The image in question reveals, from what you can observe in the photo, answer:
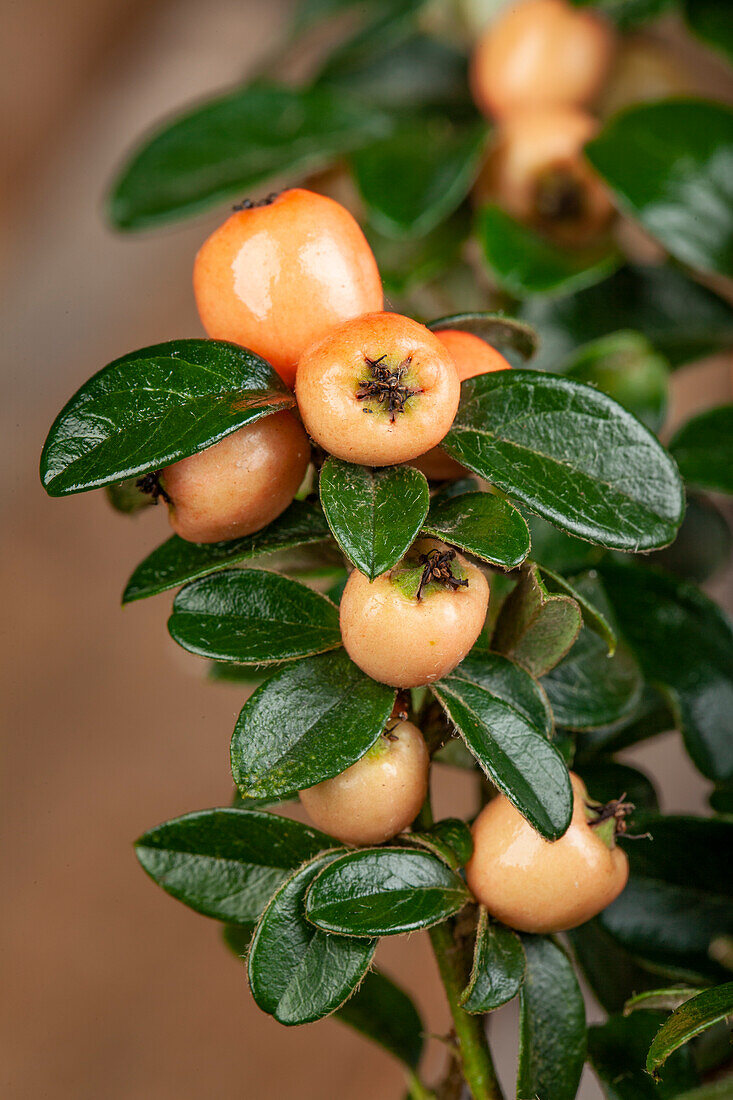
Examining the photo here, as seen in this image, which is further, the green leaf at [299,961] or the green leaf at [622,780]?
the green leaf at [622,780]

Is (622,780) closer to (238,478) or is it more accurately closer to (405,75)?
(238,478)

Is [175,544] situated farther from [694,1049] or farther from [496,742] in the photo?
[694,1049]

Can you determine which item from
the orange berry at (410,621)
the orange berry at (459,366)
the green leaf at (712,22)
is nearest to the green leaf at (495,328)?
the orange berry at (459,366)

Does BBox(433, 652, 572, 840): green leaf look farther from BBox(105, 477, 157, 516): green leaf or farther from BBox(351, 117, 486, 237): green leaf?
BBox(351, 117, 486, 237): green leaf

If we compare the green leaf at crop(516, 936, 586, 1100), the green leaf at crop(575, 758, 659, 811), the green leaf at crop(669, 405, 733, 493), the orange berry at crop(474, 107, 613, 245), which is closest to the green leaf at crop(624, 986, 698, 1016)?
the green leaf at crop(516, 936, 586, 1100)

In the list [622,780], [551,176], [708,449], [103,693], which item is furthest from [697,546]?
[103,693]

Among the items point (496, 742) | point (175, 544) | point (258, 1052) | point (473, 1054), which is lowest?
point (258, 1052)

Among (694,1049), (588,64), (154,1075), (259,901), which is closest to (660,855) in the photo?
(694,1049)

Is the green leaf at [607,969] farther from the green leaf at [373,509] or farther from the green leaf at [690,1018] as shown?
the green leaf at [373,509]
